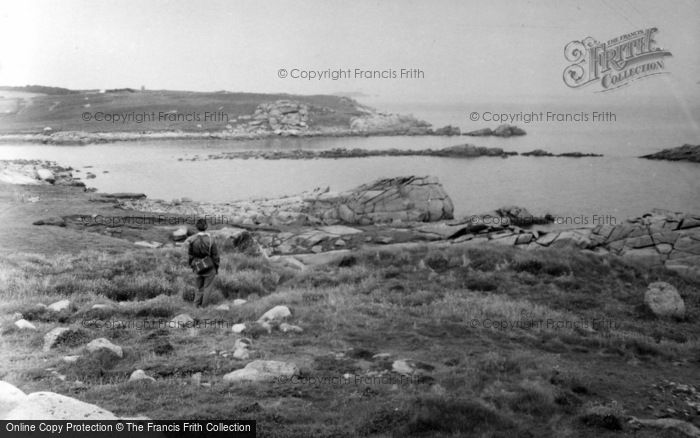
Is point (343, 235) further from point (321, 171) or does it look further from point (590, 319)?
point (321, 171)

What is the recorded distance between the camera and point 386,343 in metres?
13.4

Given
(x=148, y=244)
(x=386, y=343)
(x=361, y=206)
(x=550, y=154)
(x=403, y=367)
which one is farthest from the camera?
(x=550, y=154)

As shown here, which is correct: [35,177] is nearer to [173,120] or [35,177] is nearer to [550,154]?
[550,154]

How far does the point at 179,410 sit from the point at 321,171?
6454 centimetres

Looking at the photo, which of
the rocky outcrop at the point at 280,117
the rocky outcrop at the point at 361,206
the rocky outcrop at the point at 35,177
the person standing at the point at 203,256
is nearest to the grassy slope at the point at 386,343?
the person standing at the point at 203,256

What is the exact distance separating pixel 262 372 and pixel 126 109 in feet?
504

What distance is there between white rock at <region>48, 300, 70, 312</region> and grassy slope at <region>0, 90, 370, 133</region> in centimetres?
11807

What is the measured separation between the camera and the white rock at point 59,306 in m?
14.6

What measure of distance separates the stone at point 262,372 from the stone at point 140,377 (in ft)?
4.40

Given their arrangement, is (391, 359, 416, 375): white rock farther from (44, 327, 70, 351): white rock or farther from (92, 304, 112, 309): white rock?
(92, 304, 112, 309): white rock

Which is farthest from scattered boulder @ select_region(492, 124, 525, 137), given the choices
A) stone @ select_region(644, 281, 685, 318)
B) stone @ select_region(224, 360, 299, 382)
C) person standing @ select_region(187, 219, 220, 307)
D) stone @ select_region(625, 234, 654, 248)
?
stone @ select_region(224, 360, 299, 382)

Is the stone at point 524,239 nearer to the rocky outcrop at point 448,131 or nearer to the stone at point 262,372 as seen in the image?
the stone at point 262,372

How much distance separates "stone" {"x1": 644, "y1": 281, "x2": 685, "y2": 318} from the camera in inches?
711

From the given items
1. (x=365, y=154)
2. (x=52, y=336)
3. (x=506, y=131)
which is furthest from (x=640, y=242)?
(x=506, y=131)
